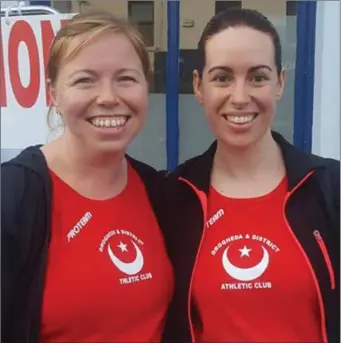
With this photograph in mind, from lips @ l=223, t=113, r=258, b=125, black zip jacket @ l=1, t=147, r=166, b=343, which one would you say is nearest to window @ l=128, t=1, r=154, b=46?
lips @ l=223, t=113, r=258, b=125

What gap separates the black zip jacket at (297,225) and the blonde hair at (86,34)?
0.85 ft

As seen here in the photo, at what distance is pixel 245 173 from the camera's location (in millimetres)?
1124

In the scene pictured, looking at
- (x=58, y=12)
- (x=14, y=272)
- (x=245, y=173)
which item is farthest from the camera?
(x=58, y=12)

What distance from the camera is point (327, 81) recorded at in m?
1.27

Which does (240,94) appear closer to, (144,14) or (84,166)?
(84,166)

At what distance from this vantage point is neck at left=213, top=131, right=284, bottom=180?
3.66 ft

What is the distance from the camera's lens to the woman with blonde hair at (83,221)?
38.1 inches

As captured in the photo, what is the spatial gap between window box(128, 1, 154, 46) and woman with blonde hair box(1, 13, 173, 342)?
27cm

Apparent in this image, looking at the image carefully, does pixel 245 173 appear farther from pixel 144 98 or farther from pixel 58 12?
pixel 58 12

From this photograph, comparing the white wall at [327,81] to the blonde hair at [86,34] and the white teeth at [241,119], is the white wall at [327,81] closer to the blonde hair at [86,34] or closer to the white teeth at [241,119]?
the white teeth at [241,119]

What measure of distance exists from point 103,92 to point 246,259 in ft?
1.27

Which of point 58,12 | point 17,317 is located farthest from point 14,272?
point 58,12

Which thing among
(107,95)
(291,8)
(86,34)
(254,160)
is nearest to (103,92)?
(107,95)

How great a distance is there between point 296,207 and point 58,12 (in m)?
0.70
